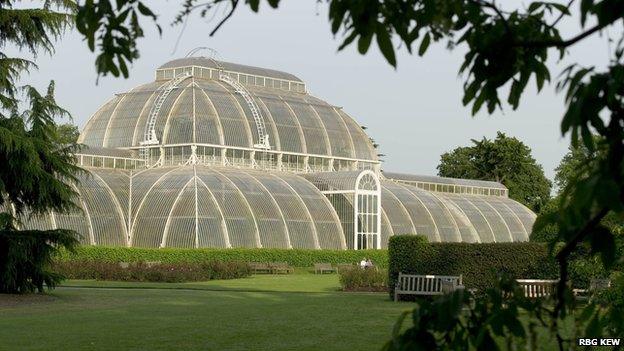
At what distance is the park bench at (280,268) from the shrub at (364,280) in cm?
1787

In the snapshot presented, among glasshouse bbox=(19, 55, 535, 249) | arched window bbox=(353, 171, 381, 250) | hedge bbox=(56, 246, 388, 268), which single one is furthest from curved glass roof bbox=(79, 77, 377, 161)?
hedge bbox=(56, 246, 388, 268)

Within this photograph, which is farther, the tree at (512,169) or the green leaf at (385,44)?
the tree at (512,169)

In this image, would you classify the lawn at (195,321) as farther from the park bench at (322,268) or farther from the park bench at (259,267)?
the park bench at (322,268)

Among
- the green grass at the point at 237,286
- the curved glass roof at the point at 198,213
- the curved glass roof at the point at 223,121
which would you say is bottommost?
the green grass at the point at 237,286

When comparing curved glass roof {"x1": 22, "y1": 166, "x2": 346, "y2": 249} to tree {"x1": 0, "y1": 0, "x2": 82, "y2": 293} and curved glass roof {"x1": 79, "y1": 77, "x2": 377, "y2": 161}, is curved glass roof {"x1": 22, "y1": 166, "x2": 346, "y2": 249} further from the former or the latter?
tree {"x1": 0, "y1": 0, "x2": 82, "y2": 293}

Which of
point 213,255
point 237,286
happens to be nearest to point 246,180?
point 213,255

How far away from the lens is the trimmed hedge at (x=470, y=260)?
90.1ft

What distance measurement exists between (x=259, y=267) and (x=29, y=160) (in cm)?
2537

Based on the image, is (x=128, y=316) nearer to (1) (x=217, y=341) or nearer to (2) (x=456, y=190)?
(1) (x=217, y=341)

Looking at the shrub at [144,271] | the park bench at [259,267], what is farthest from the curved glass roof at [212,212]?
the shrub at [144,271]

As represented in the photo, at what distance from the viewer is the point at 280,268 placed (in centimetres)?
5175

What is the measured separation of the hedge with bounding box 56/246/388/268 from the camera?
164 ft

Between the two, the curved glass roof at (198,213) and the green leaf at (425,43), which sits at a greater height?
the curved glass roof at (198,213)

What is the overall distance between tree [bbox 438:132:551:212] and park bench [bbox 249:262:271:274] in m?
43.8
